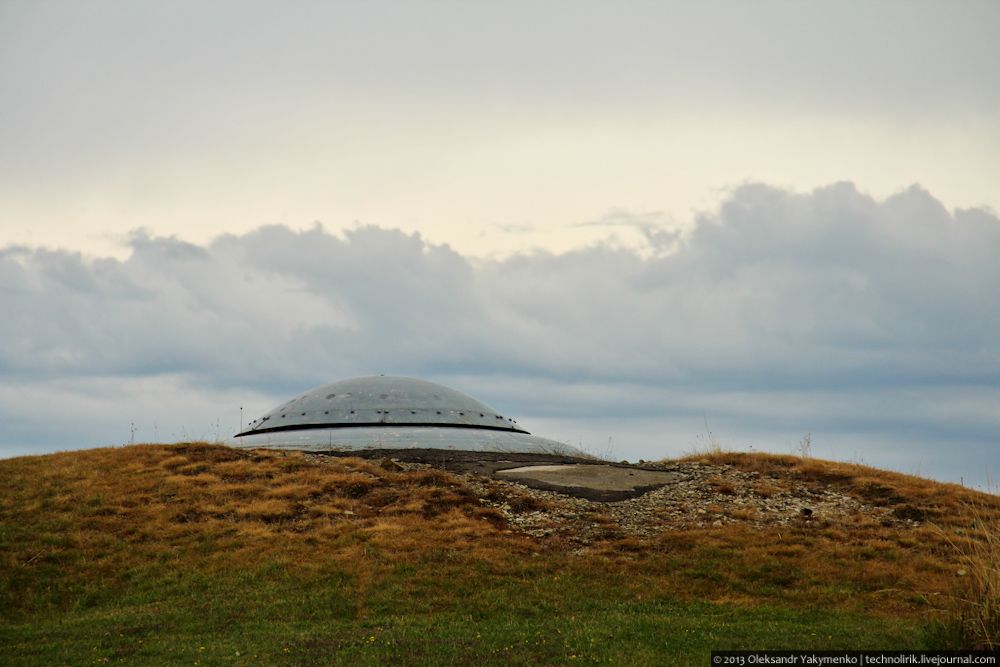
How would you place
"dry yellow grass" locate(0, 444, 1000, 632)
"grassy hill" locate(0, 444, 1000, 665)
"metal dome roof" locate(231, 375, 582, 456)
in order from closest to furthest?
"grassy hill" locate(0, 444, 1000, 665) < "dry yellow grass" locate(0, 444, 1000, 632) < "metal dome roof" locate(231, 375, 582, 456)

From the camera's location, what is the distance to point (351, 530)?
22.1 metres

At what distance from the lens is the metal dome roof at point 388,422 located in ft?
107

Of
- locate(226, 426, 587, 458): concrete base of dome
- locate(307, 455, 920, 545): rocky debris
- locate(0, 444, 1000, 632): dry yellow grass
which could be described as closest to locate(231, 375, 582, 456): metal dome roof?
locate(226, 426, 587, 458): concrete base of dome

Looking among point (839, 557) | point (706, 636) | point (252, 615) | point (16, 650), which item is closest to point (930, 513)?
point (839, 557)

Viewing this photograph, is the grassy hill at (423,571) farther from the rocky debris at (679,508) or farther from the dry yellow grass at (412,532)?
the rocky debris at (679,508)

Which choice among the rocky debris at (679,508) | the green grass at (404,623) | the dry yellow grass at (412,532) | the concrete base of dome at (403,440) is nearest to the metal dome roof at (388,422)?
the concrete base of dome at (403,440)

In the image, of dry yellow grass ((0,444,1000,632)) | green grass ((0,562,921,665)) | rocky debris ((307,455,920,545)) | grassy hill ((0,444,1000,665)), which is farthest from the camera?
rocky debris ((307,455,920,545))

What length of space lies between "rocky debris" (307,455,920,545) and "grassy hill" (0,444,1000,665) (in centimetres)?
17

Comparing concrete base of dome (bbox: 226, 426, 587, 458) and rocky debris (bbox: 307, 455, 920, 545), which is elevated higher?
concrete base of dome (bbox: 226, 426, 587, 458)

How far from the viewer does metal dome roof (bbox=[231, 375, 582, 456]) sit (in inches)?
1280

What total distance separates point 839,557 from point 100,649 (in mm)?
15648

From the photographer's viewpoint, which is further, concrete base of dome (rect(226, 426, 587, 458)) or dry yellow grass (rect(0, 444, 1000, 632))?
concrete base of dome (rect(226, 426, 587, 458))

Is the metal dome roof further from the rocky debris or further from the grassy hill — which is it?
the rocky debris

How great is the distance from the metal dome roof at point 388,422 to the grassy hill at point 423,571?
14.8 feet
